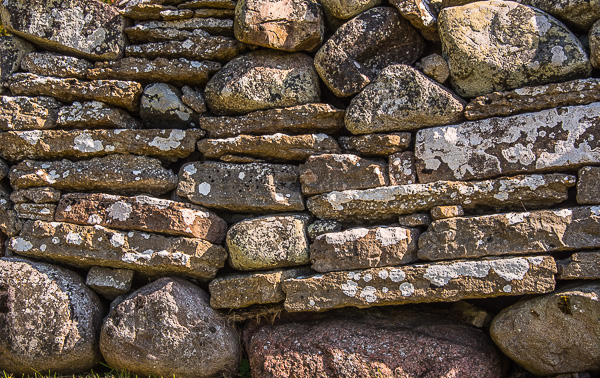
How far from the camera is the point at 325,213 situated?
3412 mm

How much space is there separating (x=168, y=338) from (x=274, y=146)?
161cm

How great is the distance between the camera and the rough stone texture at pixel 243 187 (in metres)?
3.47

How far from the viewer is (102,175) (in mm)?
3605

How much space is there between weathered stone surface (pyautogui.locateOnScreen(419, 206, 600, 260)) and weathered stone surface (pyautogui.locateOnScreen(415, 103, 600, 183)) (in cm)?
32

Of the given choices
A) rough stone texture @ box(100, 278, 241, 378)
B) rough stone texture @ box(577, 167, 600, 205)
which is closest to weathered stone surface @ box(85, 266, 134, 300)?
rough stone texture @ box(100, 278, 241, 378)

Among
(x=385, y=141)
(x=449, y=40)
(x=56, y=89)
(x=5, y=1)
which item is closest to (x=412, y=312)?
(x=385, y=141)

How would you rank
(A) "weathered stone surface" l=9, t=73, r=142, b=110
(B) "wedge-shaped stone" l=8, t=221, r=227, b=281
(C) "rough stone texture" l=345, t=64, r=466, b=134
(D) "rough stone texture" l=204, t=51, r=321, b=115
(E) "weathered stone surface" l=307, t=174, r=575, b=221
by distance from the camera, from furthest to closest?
(A) "weathered stone surface" l=9, t=73, r=142, b=110 < (D) "rough stone texture" l=204, t=51, r=321, b=115 < (B) "wedge-shaped stone" l=8, t=221, r=227, b=281 < (C) "rough stone texture" l=345, t=64, r=466, b=134 < (E) "weathered stone surface" l=307, t=174, r=575, b=221

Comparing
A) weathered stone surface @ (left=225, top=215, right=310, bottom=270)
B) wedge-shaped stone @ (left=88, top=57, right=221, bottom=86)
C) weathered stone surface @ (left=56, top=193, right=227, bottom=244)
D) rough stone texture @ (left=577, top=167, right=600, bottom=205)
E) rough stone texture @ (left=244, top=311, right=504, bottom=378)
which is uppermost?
wedge-shaped stone @ (left=88, top=57, right=221, bottom=86)

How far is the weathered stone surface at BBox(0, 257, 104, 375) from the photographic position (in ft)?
11.0

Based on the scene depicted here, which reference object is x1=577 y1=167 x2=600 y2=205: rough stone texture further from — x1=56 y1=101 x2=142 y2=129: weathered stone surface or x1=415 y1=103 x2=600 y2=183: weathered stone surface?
x1=56 y1=101 x2=142 y2=129: weathered stone surface

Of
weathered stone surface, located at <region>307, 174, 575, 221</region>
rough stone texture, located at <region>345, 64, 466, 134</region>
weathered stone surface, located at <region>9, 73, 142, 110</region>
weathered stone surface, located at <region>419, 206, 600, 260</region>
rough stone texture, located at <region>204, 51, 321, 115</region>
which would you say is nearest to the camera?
weathered stone surface, located at <region>419, 206, 600, 260</region>

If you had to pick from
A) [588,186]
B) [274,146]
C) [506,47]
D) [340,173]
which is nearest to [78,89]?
[274,146]

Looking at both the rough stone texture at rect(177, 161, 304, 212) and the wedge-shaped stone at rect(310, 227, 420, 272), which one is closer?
the wedge-shaped stone at rect(310, 227, 420, 272)

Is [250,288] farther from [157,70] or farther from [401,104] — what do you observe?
[157,70]
